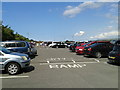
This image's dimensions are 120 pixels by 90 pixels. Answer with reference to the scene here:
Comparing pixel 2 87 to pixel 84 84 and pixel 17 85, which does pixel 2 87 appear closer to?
pixel 17 85

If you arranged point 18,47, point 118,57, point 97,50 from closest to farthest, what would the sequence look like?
point 118,57 < point 18,47 < point 97,50

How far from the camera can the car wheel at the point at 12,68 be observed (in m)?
7.33

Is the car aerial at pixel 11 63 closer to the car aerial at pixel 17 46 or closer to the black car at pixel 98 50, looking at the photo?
the car aerial at pixel 17 46

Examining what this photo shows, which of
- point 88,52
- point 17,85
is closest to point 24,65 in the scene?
point 17,85

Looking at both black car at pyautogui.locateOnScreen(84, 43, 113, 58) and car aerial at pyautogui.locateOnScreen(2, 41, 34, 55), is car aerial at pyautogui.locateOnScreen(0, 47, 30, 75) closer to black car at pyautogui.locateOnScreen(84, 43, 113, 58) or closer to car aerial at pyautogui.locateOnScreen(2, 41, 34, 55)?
car aerial at pyautogui.locateOnScreen(2, 41, 34, 55)

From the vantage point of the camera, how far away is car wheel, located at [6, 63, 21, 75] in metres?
7.33

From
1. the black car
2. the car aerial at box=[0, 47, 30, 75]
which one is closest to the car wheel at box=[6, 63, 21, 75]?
the car aerial at box=[0, 47, 30, 75]

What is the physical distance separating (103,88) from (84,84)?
2.52ft

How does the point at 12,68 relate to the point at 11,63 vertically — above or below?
below

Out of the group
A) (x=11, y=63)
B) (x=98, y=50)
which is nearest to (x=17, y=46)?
(x=11, y=63)

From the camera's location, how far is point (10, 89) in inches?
204

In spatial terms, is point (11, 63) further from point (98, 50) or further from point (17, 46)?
point (98, 50)

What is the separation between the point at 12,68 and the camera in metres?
7.39

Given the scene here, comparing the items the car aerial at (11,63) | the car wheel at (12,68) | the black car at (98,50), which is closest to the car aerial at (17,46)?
the car aerial at (11,63)
